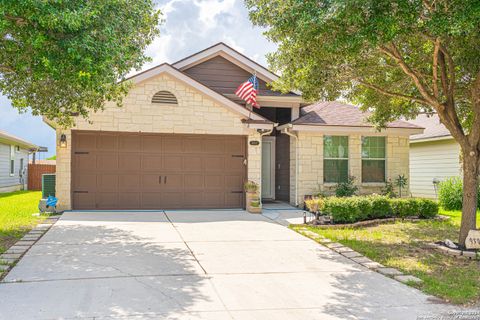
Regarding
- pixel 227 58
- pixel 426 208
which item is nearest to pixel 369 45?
pixel 426 208

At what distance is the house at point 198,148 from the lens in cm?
1327

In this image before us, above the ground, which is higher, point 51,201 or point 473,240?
point 51,201

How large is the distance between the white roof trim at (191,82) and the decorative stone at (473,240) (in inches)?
297

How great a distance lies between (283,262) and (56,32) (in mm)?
5307

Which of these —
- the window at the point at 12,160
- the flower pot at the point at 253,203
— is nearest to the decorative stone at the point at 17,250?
the flower pot at the point at 253,203

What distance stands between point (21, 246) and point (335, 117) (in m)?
11.1

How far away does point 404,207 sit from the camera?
12508mm

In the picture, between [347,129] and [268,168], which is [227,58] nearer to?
[268,168]

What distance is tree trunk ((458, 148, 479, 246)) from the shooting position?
8.23 metres

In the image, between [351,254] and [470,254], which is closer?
[470,254]

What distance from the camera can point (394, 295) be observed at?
5.73 m

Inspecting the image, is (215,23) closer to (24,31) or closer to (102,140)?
(102,140)

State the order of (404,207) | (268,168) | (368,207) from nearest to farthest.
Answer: (368,207) → (404,207) → (268,168)

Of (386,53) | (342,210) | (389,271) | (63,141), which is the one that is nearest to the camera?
(389,271)
